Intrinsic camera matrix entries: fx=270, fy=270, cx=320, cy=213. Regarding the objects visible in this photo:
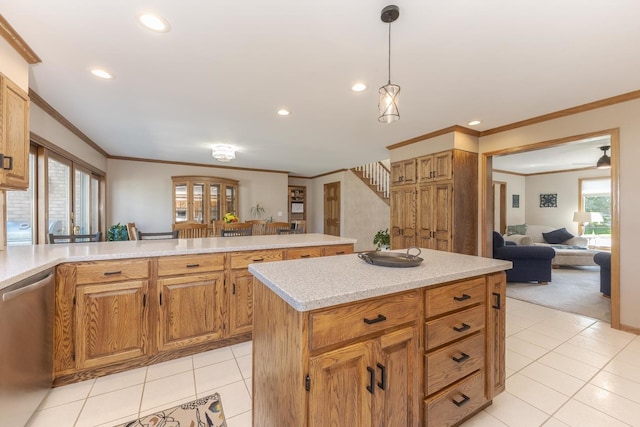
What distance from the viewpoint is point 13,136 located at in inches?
73.4

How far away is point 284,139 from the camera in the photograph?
447 centimetres

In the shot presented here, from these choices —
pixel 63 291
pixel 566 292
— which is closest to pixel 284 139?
pixel 63 291

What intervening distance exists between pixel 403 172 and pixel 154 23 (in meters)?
3.76

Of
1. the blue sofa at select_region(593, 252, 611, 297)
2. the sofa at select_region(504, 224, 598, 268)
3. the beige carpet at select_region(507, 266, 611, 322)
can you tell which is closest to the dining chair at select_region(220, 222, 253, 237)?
the beige carpet at select_region(507, 266, 611, 322)

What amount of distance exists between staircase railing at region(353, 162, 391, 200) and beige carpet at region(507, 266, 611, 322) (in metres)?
3.16

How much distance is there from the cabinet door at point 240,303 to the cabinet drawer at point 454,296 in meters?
1.67

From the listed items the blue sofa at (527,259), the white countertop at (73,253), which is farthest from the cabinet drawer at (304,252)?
the blue sofa at (527,259)

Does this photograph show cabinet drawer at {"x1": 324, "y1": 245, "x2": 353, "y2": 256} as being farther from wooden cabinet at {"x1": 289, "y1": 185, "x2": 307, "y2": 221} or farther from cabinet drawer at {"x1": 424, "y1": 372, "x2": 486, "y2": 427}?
wooden cabinet at {"x1": 289, "y1": 185, "x2": 307, "y2": 221}

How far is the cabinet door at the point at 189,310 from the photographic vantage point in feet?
7.09

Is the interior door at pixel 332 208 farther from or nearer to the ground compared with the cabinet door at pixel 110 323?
farther from the ground

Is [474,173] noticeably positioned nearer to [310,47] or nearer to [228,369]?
[310,47]

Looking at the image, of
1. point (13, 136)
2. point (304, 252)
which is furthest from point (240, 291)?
point (13, 136)

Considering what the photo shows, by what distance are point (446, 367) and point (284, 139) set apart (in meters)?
3.89

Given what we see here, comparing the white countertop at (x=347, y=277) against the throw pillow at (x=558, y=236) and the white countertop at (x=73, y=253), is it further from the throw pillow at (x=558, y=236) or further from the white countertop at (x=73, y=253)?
the throw pillow at (x=558, y=236)
